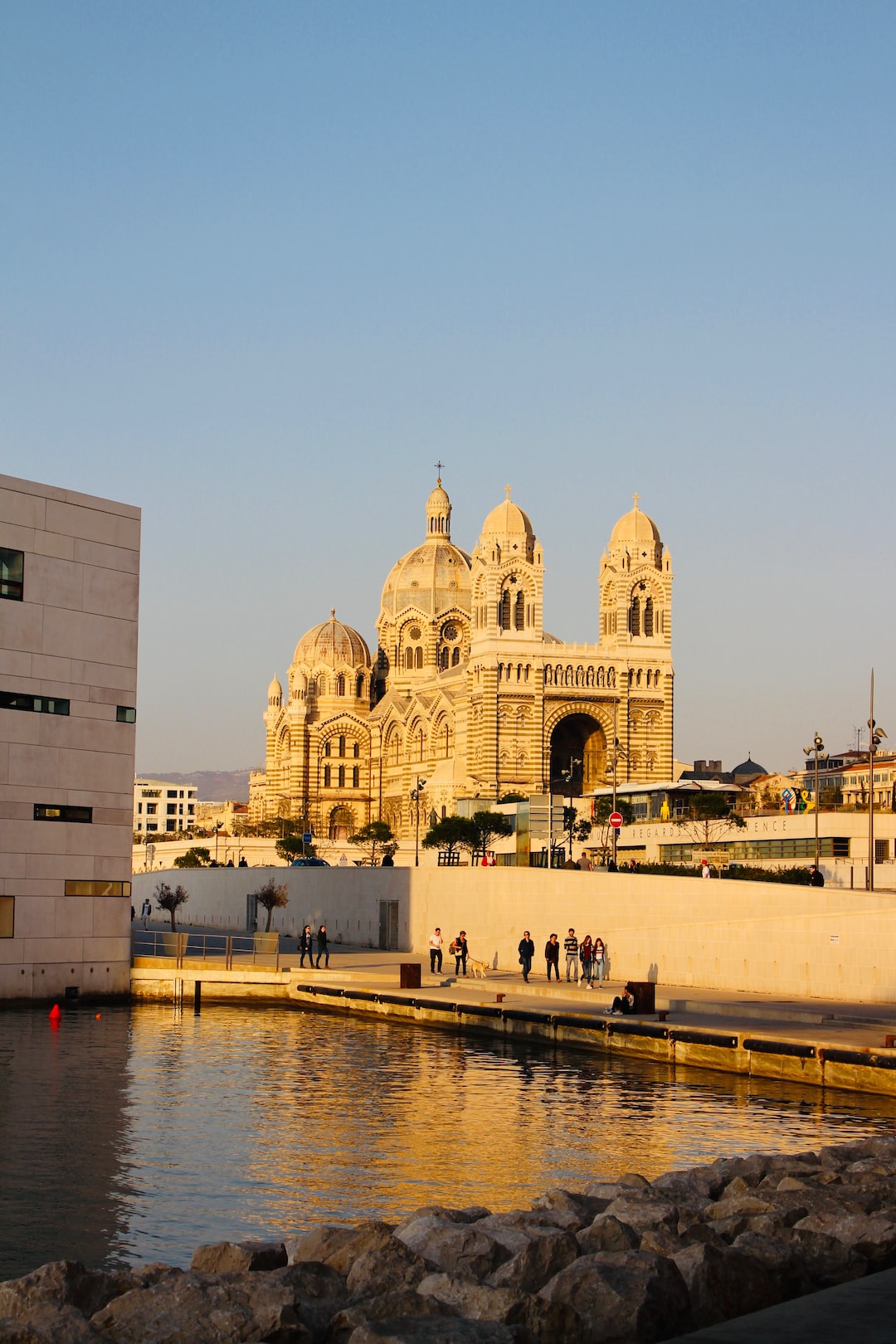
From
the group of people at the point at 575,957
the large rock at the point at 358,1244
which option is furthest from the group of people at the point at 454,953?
the large rock at the point at 358,1244

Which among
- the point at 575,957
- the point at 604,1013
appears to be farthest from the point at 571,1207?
the point at 575,957

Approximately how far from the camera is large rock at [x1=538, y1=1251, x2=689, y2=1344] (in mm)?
10211

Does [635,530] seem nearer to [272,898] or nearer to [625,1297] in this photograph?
[272,898]

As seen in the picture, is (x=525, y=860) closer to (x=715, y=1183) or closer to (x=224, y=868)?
(x=224, y=868)

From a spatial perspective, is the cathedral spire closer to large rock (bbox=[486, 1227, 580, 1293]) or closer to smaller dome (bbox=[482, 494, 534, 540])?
smaller dome (bbox=[482, 494, 534, 540])

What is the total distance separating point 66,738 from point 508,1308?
1193 inches

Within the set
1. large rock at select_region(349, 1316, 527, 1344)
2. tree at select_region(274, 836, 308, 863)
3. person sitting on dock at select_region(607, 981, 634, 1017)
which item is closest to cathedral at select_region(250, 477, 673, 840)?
tree at select_region(274, 836, 308, 863)

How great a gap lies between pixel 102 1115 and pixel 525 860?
30301 millimetres

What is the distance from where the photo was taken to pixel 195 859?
111 meters

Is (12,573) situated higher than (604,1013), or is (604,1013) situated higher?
(12,573)

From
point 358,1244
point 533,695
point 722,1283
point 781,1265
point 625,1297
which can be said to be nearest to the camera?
point 625,1297

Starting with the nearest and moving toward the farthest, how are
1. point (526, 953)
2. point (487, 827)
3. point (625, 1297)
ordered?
point (625, 1297), point (526, 953), point (487, 827)

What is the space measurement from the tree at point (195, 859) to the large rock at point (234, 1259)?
3784 inches

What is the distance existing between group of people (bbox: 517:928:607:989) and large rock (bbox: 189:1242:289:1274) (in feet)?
83.6
